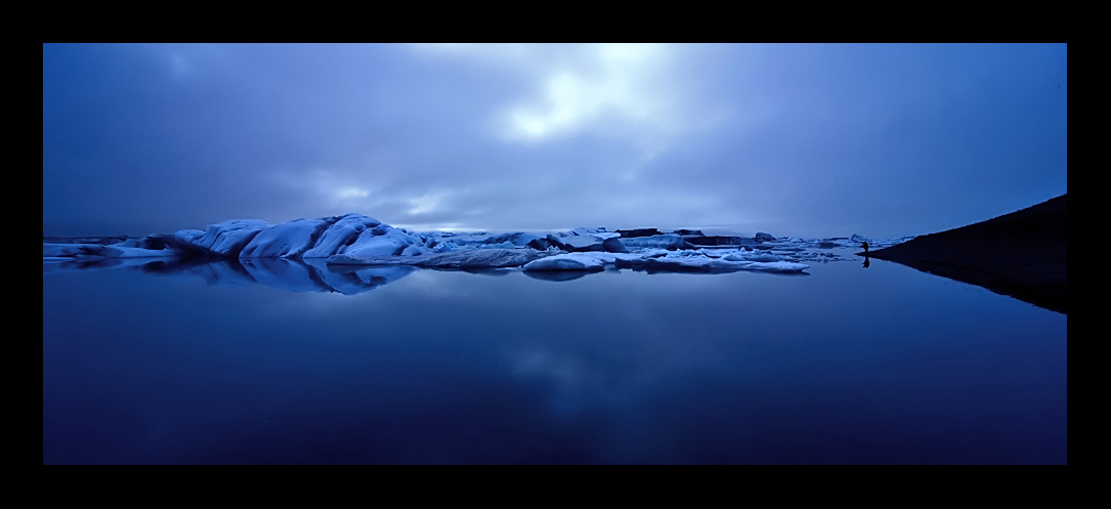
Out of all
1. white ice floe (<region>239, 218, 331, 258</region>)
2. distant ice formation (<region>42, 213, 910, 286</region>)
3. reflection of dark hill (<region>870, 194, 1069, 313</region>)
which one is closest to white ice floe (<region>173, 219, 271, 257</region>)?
distant ice formation (<region>42, 213, 910, 286</region>)

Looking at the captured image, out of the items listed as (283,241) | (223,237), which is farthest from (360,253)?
(223,237)

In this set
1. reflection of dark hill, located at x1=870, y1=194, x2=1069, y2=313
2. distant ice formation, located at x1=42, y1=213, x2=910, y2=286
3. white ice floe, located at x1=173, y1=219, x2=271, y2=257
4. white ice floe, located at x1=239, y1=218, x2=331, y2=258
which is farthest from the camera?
white ice floe, located at x1=239, y1=218, x2=331, y2=258

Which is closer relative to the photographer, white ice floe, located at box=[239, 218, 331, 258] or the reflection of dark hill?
the reflection of dark hill

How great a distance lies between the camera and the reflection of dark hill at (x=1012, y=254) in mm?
3855

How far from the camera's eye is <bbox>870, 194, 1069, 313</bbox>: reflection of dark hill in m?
3.86

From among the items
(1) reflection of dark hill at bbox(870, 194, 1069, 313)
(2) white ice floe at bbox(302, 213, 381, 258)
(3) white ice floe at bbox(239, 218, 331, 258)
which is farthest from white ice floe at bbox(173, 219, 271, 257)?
(1) reflection of dark hill at bbox(870, 194, 1069, 313)

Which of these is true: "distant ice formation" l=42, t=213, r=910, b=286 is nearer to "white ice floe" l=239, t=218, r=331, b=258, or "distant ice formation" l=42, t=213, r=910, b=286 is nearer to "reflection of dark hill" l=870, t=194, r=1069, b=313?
"white ice floe" l=239, t=218, r=331, b=258

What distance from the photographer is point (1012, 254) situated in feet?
19.6

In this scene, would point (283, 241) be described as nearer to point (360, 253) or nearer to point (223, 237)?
point (223, 237)

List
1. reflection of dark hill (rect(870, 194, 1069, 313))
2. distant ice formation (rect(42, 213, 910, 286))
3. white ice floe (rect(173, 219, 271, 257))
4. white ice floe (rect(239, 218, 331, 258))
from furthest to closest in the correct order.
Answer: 1. white ice floe (rect(239, 218, 331, 258))
2. white ice floe (rect(173, 219, 271, 257))
3. distant ice formation (rect(42, 213, 910, 286))
4. reflection of dark hill (rect(870, 194, 1069, 313))

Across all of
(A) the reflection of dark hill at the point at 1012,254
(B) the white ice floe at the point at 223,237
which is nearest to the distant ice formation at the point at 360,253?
(B) the white ice floe at the point at 223,237

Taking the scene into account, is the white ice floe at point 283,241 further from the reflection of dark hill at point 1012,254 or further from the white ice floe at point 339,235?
the reflection of dark hill at point 1012,254
